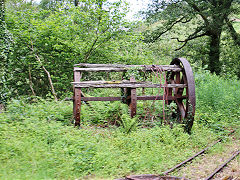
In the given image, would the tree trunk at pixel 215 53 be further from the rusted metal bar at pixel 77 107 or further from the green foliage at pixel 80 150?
the rusted metal bar at pixel 77 107

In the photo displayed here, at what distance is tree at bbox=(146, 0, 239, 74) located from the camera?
17062 millimetres

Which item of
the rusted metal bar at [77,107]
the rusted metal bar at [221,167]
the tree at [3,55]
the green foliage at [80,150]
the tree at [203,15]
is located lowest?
the rusted metal bar at [221,167]

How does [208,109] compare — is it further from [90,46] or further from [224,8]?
[224,8]

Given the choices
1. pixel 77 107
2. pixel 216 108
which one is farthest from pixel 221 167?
pixel 216 108

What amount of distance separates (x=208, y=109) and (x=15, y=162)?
7972 millimetres

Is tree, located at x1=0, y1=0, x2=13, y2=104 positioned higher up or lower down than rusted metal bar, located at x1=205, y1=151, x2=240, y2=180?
higher up

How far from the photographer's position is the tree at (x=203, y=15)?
17.1 metres

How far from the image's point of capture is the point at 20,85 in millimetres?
12375

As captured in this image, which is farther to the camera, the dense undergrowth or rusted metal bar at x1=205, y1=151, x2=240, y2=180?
rusted metal bar at x1=205, y1=151, x2=240, y2=180

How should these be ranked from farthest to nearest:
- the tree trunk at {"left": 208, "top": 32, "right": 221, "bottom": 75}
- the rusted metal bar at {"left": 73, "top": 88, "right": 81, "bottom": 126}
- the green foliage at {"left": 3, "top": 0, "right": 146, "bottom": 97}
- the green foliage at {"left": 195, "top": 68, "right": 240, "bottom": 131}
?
the tree trunk at {"left": 208, "top": 32, "right": 221, "bottom": 75} → the green foliage at {"left": 3, "top": 0, "right": 146, "bottom": 97} → the green foliage at {"left": 195, "top": 68, "right": 240, "bottom": 131} → the rusted metal bar at {"left": 73, "top": 88, "right": 81, "bottom": 126}

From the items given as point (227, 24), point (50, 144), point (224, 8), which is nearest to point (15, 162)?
point (50, 144)

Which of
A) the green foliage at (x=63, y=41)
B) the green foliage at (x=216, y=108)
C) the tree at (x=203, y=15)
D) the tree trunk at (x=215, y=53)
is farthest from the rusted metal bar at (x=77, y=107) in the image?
the tree trunk at (x=215, y=53)

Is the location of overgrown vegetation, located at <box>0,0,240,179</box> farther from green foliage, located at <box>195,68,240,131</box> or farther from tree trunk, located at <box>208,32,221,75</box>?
tree trunk, located at <box>208,32,221,75</box>

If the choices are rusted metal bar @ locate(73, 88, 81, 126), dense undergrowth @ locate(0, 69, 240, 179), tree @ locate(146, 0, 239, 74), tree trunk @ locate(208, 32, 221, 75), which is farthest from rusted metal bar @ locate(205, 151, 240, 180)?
tree trunk @ locate(208, 32, 221, 75)
